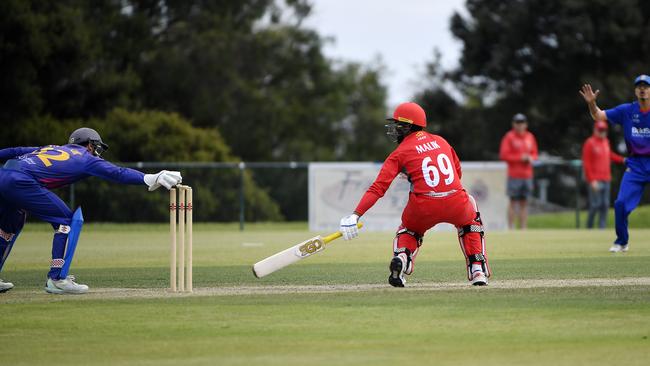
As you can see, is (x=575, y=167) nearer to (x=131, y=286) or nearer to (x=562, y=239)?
(x=562, y=239)

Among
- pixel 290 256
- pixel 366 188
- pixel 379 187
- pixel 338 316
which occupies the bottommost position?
pixel 338 316

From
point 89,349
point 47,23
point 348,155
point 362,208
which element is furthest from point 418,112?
point 348,155

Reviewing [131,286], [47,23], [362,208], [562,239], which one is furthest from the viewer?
[47,23]

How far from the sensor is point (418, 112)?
35.7 feet

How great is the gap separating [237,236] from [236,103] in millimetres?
27843

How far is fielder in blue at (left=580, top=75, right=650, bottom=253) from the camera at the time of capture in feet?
47.7

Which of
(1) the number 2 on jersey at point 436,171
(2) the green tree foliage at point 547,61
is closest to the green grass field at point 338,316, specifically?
(1) the number 2 on jersey at point 436,171

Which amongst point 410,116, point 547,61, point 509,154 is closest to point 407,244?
point 410,116

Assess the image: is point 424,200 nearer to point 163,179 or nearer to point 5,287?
point 163,179

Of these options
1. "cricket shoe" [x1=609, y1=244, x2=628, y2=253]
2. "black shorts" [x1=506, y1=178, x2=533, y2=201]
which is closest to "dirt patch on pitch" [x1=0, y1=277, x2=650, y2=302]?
"cricket shoe" [x1=609, y1=244, x2=628, y2=253]

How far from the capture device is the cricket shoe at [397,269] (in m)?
10.5

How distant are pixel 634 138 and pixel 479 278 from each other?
5.11 m

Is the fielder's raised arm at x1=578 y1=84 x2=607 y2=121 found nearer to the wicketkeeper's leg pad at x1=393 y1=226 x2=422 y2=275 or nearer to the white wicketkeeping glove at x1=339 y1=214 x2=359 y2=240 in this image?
the wicketkeeper's leg pad at x1=393 y1=226 x2=422 y2=275

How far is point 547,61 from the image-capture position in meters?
44.4
